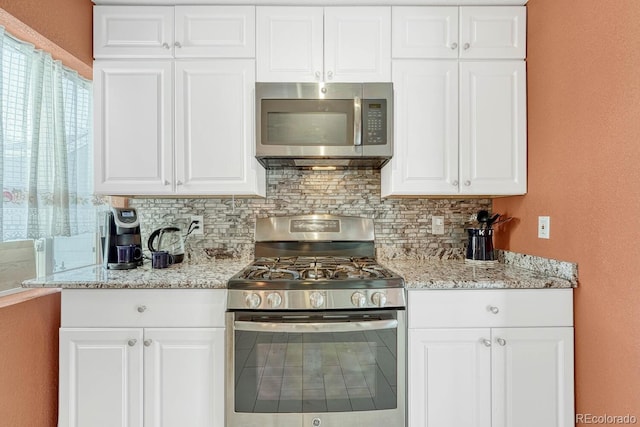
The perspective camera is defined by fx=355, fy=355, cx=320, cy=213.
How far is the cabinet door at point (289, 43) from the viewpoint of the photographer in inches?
75.5

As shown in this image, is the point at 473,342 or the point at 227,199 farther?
the point at 227,199

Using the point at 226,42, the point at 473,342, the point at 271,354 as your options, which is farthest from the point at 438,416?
the point at 226,42

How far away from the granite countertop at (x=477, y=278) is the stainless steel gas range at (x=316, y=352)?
0.48 ft

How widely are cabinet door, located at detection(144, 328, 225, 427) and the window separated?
80 centimetres

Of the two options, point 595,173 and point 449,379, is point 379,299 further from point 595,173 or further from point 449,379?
point 595,173

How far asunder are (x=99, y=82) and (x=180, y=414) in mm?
A: 1726

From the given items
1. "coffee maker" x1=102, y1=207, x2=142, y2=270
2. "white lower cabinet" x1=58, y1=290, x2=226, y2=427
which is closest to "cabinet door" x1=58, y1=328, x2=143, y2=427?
"white lower cabinet" x1=58, y1=290, x2=226, y2=427

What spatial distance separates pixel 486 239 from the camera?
2086 mm

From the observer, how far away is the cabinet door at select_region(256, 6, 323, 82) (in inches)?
75.5

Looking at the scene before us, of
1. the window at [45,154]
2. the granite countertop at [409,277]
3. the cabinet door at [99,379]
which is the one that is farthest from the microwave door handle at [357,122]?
the window at [45,154]

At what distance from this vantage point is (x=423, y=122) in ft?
6.35

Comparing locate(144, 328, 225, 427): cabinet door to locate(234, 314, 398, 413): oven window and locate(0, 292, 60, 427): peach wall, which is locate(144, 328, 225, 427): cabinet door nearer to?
locate(234, 314, 398, 413): oven window

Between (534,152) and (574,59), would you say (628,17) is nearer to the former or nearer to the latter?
(574,59)

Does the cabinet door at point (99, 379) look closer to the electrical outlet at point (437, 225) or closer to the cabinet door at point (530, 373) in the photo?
the cabinet door at point (530, 373)
